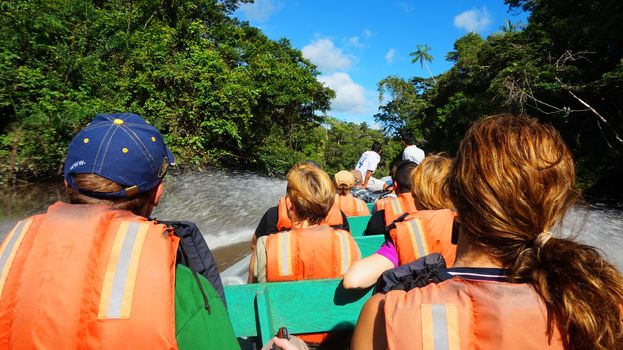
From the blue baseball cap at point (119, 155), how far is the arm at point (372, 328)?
0.79 metres

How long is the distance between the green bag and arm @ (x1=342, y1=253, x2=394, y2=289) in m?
0.76

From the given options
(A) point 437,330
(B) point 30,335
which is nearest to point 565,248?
(A) point 437,330

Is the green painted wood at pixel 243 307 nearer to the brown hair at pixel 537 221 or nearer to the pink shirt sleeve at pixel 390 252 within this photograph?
the pink shirt sleeve at pixel 390 252

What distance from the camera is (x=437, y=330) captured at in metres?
1.01

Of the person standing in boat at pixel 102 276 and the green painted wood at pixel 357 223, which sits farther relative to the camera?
the green painted wood at pixel 357 223

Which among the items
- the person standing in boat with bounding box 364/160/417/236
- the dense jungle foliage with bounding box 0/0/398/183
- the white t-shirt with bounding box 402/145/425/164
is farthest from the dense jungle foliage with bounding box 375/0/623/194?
the person standing in boat with bounding box 364/160/417/236

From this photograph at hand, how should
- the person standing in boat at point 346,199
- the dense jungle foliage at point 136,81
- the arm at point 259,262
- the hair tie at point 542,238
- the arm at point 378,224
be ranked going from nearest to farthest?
1. the hair tie at point 542,238
2. the arm at point 259,262
3. the arm at point 378,224
4. the person standing in boat at point 346,199
5. the dense jungle foliage at point 136,81

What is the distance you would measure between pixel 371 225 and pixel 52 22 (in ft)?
27.2

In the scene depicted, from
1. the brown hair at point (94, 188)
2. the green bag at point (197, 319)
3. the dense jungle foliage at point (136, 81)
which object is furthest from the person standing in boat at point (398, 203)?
the dense jungle foliage at point (136, 81)

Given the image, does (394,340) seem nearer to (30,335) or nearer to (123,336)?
(123,336)

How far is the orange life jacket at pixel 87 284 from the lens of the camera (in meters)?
1.05

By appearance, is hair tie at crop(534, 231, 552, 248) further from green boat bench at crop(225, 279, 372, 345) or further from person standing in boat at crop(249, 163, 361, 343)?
person standing in boat at crop(249, 163, 361, 343)

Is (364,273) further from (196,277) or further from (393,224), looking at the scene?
(196,277)

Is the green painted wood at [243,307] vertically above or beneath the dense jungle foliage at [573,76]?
beneath
